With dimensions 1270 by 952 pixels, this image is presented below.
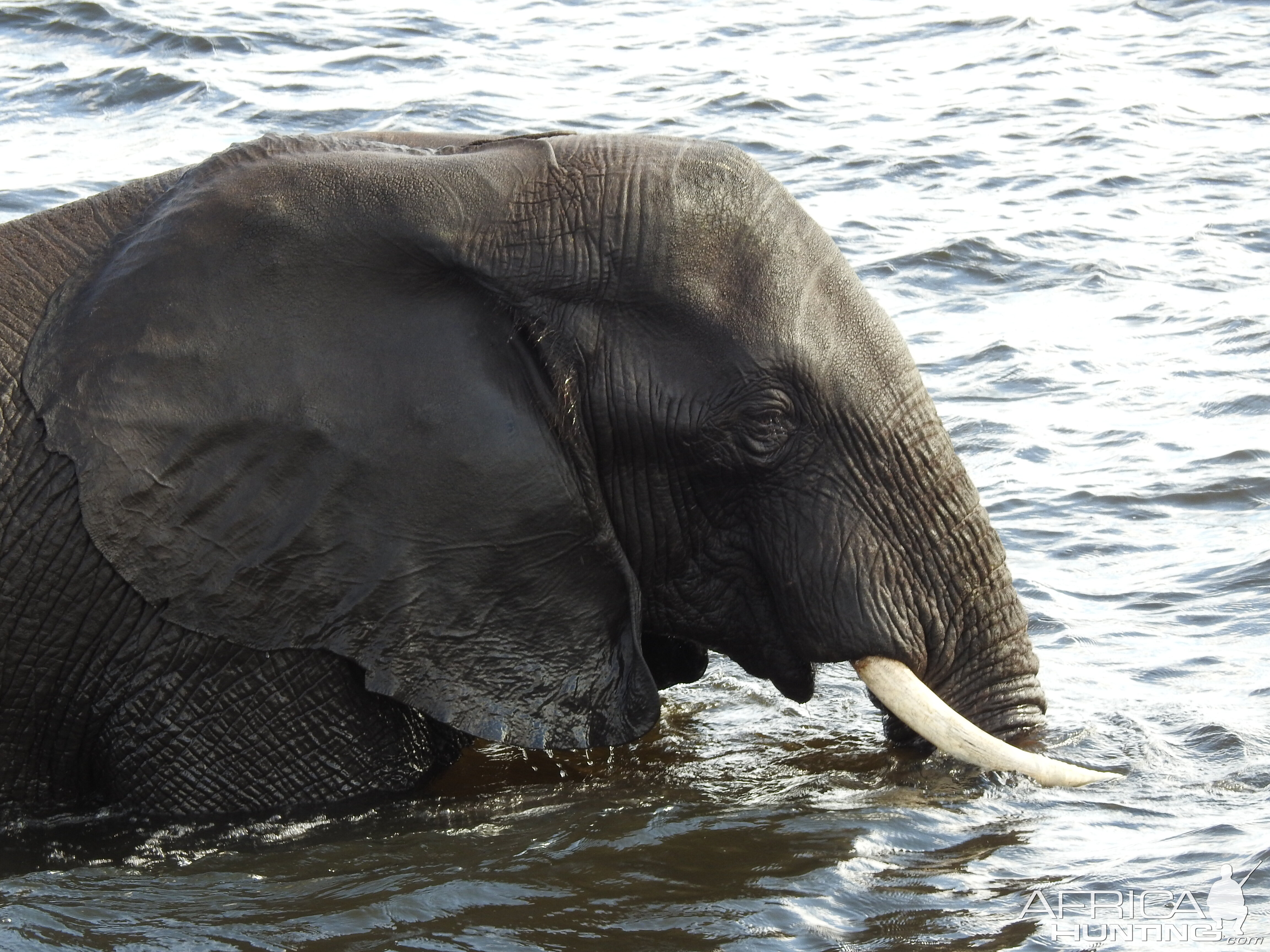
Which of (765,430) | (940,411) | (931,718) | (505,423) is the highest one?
(505,423)

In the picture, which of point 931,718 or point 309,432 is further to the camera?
point 931,718

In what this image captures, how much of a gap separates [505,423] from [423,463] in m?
0.24

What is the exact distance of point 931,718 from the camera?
5.32 metres

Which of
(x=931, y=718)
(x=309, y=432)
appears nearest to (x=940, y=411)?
(x=931, y=718)

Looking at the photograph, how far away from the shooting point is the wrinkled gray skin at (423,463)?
5.02m

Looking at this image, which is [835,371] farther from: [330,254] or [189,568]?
[189,568]

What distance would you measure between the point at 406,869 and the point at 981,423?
18.1 feet

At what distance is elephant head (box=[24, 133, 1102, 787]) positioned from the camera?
198 inches

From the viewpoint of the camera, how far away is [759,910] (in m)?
5.21

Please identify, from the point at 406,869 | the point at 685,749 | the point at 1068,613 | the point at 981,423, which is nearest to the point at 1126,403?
the point at 981,423

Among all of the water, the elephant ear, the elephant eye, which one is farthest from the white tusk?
the elephant ear

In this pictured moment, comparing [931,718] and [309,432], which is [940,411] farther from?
[309,432]

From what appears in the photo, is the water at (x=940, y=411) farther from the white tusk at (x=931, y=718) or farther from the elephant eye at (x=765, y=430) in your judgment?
the elephant eye at (x=765, y=430)

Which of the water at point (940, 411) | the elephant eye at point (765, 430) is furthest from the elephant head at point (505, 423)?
the water at point (940, 411)
